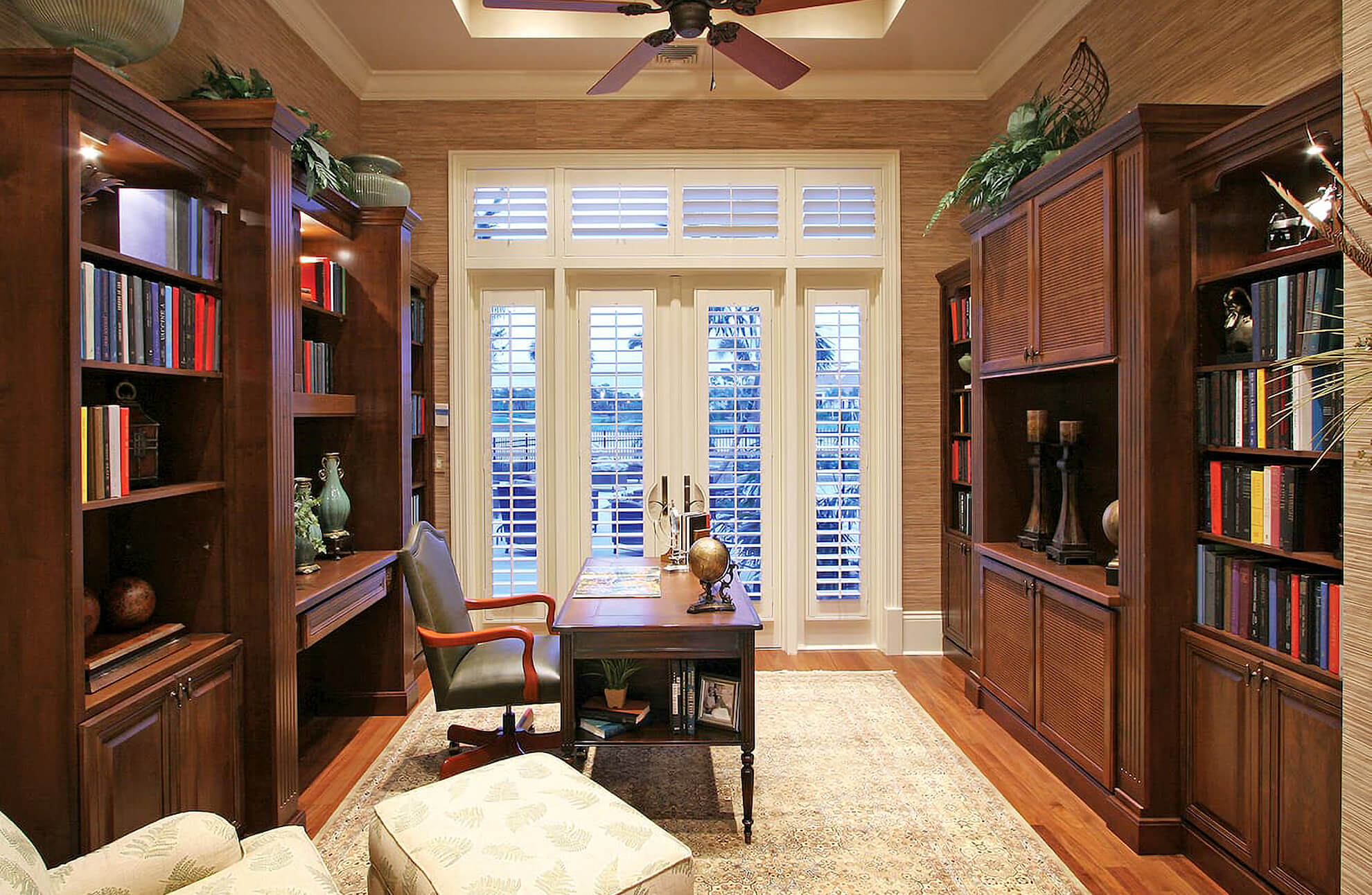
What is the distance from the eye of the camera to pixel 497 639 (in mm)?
2920

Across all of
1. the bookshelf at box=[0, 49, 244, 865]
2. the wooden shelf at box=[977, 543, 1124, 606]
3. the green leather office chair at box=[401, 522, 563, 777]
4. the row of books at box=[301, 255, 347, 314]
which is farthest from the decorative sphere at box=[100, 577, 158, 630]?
the wooden shelf at box=[977, 543, 1124, 606]

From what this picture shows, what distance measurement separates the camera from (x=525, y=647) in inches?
115

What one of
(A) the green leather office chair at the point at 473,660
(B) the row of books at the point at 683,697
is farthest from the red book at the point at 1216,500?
(A) the green leather office chair at the point at 473,660

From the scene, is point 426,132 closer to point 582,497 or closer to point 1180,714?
point 582,497

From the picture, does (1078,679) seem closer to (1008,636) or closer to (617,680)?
(1008,636)

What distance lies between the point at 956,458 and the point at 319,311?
3.57 m

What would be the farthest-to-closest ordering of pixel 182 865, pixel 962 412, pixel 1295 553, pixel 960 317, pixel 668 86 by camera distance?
pixel 668 86 → pixel 962 412 → pixel 960 317 → pixel 1295 553 → pixel 182 865

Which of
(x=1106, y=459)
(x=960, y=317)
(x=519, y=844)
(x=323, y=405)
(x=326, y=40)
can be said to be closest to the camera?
(x=519, y=844)

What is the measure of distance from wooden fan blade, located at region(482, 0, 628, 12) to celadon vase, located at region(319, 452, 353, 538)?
2.15m

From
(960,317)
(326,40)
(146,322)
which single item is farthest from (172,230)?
(960,317)

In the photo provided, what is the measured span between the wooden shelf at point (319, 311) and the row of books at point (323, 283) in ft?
0.04

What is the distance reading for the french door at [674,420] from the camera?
4844 mm

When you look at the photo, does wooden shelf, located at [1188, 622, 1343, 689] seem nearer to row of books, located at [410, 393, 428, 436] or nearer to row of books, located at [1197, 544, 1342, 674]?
row of books, located at [1197, 544, 1342, 674]

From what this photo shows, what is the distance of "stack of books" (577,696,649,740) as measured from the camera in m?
2.73
